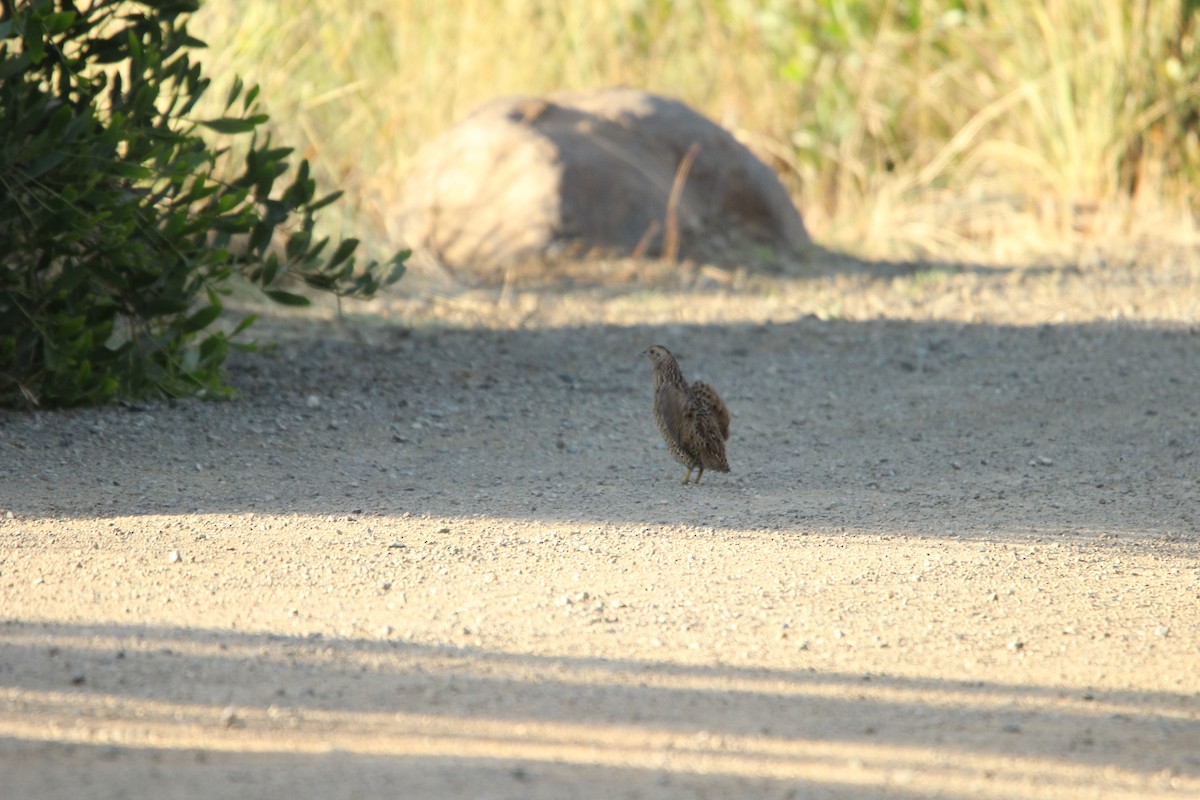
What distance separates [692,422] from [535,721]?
8.06 feet

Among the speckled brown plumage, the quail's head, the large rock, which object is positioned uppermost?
the large rock

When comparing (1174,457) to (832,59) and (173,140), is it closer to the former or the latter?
(173,140)

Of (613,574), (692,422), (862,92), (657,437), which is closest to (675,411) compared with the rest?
(692,422)

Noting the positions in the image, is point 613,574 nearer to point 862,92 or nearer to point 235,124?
point 235,124

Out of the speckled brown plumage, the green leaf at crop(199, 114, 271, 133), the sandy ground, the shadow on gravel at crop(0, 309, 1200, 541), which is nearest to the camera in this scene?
the sandy ground

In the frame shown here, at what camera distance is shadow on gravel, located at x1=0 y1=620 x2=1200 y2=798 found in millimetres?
3076

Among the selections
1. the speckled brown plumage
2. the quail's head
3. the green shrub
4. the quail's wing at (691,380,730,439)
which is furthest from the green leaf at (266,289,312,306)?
the quail's wing at (691,380,730,439)

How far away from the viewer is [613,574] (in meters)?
4.56

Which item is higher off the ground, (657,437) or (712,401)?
(712,401)

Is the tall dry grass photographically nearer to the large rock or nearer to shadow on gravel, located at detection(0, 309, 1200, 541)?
the large rock

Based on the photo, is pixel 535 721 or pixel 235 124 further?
pixel 235 124

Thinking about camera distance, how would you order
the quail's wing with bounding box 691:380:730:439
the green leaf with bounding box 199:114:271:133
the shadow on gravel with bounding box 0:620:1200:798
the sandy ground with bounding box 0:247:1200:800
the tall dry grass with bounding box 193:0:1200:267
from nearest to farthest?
the shadow on gravel with bounding box 0:620:1200:798, the sandy ground with bounding box 0:247:1200:800, the quail's wing with bounding box 691:380:730:439, the green leaf with bounding box 199:114:271:133, the tall dry grass with bounding box 193:0:1200:267

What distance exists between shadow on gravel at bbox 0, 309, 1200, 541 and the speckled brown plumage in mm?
144

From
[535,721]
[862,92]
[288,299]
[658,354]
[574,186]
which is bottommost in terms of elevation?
[535,721]
